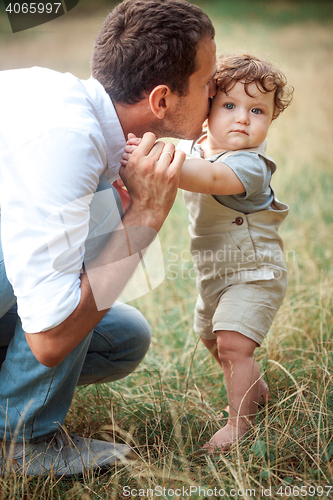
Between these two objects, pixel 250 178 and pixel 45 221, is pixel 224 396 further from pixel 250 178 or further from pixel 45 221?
pixel 45 221

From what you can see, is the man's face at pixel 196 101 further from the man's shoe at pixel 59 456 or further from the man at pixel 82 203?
the man's shoe at pixel 59 456

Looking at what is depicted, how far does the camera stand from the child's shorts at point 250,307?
73.9 inches

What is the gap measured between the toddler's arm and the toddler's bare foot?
900mm

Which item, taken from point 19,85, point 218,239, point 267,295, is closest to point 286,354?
point 267,295

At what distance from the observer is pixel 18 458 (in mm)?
1624

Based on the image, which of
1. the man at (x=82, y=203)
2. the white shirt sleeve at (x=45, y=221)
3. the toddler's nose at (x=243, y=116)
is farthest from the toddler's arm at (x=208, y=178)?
the white shirt sleeve at (x=45, y=221)

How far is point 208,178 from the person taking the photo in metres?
1.77

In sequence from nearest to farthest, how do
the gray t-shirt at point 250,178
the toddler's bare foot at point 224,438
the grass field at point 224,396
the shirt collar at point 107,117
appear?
the grass field at point 224,396 → the shirt collar at point 107,117 → the toddler's bare foot at point 224,438 → the gray t-shirt at point 250,178

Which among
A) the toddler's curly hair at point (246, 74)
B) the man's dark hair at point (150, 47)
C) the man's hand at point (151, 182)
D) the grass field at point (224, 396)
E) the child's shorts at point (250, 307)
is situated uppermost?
the man's dark hair at point (150, 47)

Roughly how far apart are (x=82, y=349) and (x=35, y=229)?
0.53m

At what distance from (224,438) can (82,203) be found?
3.50 feet

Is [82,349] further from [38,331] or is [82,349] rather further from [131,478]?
[131,478]

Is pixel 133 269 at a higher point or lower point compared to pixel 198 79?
lower

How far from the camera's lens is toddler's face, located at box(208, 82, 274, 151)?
75.6 inches
